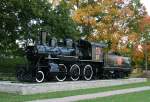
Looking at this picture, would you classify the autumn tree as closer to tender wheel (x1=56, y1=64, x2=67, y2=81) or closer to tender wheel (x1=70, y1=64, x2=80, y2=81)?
tender wheel (x1=70, y1=64, x2=80, y2=81)

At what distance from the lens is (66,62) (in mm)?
26344

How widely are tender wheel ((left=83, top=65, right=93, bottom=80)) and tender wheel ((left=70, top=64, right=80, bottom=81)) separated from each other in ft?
2.66

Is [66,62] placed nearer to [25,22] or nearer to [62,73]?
[62,73]

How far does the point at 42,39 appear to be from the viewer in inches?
984

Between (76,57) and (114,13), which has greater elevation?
(114,13)

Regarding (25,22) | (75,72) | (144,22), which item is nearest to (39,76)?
(75,72)

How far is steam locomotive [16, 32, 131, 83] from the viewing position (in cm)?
2438

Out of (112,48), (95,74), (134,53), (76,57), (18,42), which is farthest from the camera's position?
(134,53)

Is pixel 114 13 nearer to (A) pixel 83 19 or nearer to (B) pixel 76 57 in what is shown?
(A) pixel 83 19

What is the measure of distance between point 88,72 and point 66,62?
2.46 metres

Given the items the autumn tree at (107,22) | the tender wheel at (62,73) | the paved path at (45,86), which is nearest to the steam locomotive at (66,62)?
the tender wheel at (62,73)

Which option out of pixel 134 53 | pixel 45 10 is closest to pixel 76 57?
pixel 45 10

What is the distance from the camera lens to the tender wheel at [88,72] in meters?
27.9

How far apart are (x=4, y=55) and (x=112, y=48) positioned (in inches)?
548
